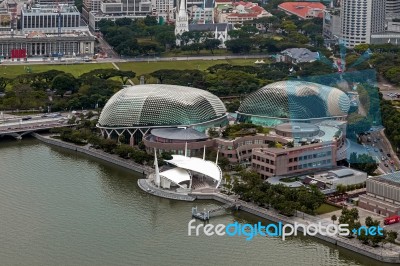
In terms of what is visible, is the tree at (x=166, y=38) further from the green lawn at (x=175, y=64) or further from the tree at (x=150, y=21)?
the tree at (x=150, y=21)

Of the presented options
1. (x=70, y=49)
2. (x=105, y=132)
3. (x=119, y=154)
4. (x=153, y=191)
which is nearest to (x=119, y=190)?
(x=153, y=191)

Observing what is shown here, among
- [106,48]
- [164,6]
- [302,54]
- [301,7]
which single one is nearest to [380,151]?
[302,54]

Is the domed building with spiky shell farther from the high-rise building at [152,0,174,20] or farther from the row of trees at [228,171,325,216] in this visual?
the high-rise building at [152,0,174,20]

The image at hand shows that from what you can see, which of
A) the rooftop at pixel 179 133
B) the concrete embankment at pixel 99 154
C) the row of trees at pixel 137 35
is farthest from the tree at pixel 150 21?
the rooftop at pixel 179 133

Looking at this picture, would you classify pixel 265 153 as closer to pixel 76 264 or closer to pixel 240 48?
pixel 76 264

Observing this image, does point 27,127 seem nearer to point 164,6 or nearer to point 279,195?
point 279,195

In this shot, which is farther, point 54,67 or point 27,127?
point 54,67
